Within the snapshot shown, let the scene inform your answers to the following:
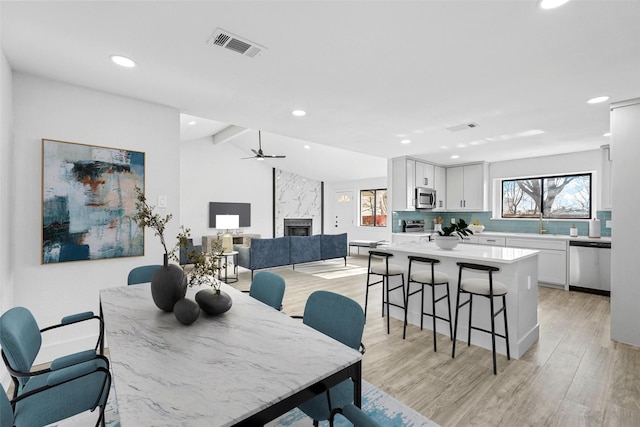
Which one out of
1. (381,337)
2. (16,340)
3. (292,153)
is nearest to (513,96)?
(381,337)

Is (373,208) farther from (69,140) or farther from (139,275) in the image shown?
(69,140)

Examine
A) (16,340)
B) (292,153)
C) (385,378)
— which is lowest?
(385,378)

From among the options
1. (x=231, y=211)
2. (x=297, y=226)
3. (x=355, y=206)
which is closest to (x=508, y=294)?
(x=355, y=206)

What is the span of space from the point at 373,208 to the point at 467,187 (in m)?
3.68

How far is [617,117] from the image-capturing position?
299 cm

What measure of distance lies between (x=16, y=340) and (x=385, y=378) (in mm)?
2259

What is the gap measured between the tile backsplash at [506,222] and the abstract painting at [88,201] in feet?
15.1

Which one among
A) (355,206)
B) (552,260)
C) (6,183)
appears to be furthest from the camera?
(355,206)

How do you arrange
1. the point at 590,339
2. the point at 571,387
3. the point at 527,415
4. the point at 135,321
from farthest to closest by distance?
the point at 590,339 < the point at 571,387 < the point at 527,415 < the point at 135,321

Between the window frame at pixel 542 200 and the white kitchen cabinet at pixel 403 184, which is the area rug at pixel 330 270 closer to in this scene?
the white kitchen cabinet at pixel 403 184

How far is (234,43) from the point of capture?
6.55 feet

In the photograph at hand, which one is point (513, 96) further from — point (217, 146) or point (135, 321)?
point (217, 146)

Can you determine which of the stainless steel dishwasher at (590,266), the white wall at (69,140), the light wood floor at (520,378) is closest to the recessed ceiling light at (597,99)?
the light wood floor at (520,378)

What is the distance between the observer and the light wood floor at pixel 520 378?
1.94 m
